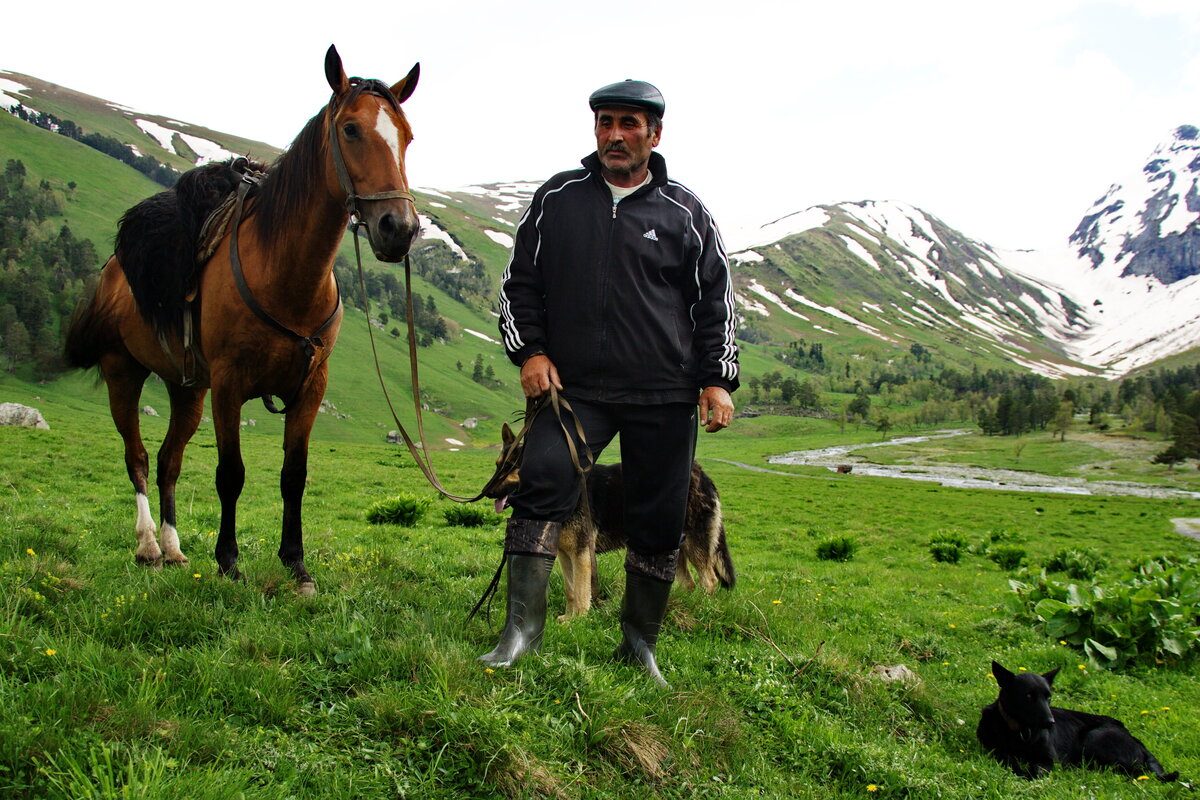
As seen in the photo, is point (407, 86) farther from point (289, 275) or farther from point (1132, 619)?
point (1132, 619)

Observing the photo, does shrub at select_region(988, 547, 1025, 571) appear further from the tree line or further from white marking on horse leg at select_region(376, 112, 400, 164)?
the tree line

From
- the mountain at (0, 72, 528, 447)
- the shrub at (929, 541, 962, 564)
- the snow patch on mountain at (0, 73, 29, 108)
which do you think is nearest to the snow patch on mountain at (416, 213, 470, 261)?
the mountain at (0, 72, 528, 447)

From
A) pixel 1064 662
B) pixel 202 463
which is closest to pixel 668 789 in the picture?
pixel 1064 662

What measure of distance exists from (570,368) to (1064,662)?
668 centimetres

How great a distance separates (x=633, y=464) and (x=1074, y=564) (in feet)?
51.0

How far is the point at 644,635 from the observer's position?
4.64 metres

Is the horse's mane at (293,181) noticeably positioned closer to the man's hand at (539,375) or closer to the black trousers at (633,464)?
the man's hand at (539,375)

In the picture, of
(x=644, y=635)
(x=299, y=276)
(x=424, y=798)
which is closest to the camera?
(x=424, y=798)

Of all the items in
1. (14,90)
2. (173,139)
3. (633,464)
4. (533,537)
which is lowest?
(533,537)

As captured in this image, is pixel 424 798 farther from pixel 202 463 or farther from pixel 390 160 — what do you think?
pixel 202 463

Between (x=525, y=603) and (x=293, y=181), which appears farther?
(x=293, y=181)

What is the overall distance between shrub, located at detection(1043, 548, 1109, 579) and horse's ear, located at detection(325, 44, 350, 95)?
54.6 feet

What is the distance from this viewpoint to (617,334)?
167 inches

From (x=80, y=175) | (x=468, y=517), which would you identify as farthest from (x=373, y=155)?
(x=80, y=175)
